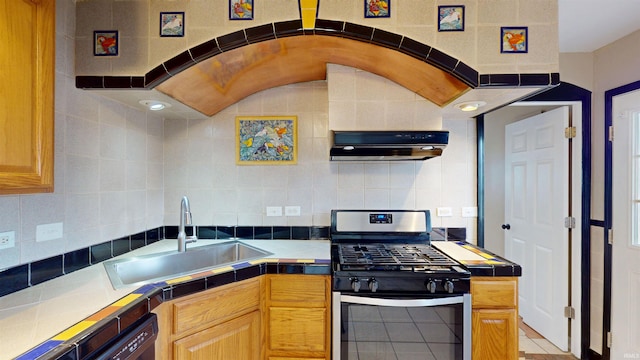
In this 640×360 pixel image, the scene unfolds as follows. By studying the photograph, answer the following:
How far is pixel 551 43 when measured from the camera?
1520mm

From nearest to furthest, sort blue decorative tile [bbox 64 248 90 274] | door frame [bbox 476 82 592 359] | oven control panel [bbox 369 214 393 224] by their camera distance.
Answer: blue decorative tile [bbox 64 248 90 274] < oven control panel [bbox 369 214 393 224] < door frame [bbox 476 82 592 359]

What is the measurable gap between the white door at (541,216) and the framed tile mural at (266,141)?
2.15 meters

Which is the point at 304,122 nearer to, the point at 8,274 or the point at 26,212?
the point at 26,212

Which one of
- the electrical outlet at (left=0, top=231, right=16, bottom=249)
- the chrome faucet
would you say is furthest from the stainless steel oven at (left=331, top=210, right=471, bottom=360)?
the electrical outlet at (left=0, top=231, right=16, bottom=249)

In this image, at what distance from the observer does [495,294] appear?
1570 millimetres

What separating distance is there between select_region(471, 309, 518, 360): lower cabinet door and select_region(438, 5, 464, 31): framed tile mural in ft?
4.86

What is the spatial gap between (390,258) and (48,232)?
66.5 inches

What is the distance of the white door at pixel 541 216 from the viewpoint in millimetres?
2418

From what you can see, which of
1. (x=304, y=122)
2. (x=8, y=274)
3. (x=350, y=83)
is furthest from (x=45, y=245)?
(x=350, y=83)

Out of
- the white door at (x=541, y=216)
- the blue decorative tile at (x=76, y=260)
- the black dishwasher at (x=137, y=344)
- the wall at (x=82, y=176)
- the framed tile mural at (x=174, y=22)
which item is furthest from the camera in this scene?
the white door at (x=541, y=216)

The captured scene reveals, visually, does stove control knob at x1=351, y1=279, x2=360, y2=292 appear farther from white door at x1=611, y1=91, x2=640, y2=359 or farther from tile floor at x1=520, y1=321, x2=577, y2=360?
white door at x1=611, y1=91, x2=640, y2=359

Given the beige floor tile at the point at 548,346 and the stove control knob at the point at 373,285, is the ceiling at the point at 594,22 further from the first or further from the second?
the beige floor tile at the point at 548,346

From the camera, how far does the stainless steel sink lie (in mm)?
1629

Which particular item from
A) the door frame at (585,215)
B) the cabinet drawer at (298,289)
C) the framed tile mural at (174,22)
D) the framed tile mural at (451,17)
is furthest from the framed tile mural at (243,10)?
the door frame at (585,215)
